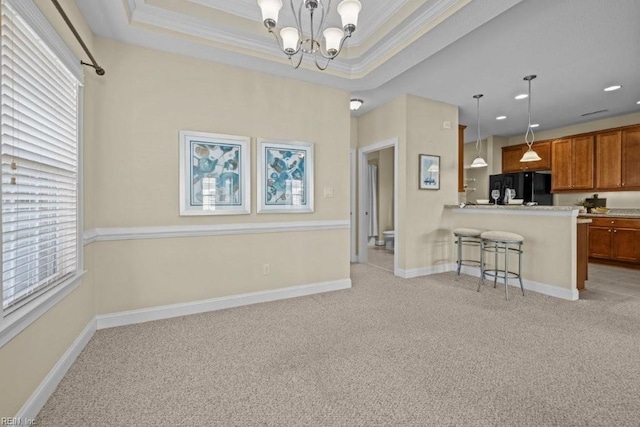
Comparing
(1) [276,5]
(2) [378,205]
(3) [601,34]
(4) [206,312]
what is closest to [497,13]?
(3) [601,34]

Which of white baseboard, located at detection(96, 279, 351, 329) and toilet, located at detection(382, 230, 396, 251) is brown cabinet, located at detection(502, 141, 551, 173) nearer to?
toilet, located at detection(382, 230, 396, 251)

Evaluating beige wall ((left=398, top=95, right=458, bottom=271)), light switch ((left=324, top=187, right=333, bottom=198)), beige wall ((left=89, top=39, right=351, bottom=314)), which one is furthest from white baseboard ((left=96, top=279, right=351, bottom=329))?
beige wall ((left=398, top=95, right=458, bottom=271))

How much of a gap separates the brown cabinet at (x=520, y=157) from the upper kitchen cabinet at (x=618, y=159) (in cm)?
84

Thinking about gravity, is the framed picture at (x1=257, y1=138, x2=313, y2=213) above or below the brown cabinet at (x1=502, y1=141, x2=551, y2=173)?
below

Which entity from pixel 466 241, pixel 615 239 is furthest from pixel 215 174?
pixel 615 239

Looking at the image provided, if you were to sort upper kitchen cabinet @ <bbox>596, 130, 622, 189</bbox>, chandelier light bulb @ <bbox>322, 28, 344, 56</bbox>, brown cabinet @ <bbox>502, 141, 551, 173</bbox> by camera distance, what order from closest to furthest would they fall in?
chandelier light bulb @ <bbox>322, 28, 344, 56</bbox> < upper kitchen cabinet @ <bbox>596, 130, 622, 189</bbox> < brown cabinet @ <bbox>502, 141, 551, 173</bbox>

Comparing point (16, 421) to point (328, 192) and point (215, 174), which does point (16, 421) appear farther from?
point (328, 192)

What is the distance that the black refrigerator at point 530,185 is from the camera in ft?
20.2

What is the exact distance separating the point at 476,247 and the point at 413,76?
8.81 feet

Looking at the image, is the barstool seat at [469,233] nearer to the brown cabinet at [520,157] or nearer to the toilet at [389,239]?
the toilet at [389,239]

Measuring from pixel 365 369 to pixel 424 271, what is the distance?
9.49 feet

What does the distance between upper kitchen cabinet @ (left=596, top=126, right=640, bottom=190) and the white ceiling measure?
1398 mm

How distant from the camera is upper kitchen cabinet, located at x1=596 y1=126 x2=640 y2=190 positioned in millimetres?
5160

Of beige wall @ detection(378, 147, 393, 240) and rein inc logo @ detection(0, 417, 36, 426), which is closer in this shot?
rein inc logo @ detection(0, 417, 36, 426)
